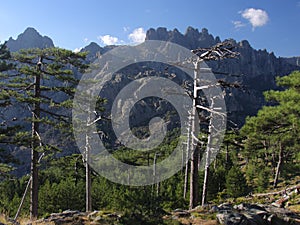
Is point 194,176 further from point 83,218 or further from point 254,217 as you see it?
point 83,218

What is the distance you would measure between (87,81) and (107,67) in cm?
18177

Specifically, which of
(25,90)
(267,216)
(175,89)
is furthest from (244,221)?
(25,90)

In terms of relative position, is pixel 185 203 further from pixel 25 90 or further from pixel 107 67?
pixel 107 67

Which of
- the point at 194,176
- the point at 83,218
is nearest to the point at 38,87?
the point at 83,218

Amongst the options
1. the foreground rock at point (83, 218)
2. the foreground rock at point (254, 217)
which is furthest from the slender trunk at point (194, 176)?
the foreground rock at point (83, 218)

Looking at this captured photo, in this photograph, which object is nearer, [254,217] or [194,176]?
[254,217]

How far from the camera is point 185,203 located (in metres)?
23.5

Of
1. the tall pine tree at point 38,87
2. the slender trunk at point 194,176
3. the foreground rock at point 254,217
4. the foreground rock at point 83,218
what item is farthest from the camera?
the tall pine tree at point 38,87

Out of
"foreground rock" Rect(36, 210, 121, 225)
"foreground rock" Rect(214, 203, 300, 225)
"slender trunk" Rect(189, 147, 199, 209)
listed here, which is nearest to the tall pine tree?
"foreground rock" Rect(36, 210, 121, 225)

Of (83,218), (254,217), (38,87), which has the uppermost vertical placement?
(38,87)

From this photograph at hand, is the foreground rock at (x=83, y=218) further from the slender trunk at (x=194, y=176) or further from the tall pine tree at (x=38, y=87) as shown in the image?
the tall pine tree at (x=38, y=87)

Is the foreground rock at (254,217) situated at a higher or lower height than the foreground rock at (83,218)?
higher

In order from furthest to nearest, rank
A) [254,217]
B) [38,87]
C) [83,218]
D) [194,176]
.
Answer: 1. [38,87]
2. [194,176]
3. [83,218]
4. [254,217]

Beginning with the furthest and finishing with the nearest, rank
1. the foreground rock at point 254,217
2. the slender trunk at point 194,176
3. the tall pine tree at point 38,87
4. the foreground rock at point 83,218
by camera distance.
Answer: the tall pine tree at point 38,87
the slender trunk at point 194,176
the foreground rock at point 83,218
the foreground rock at point 254,217
